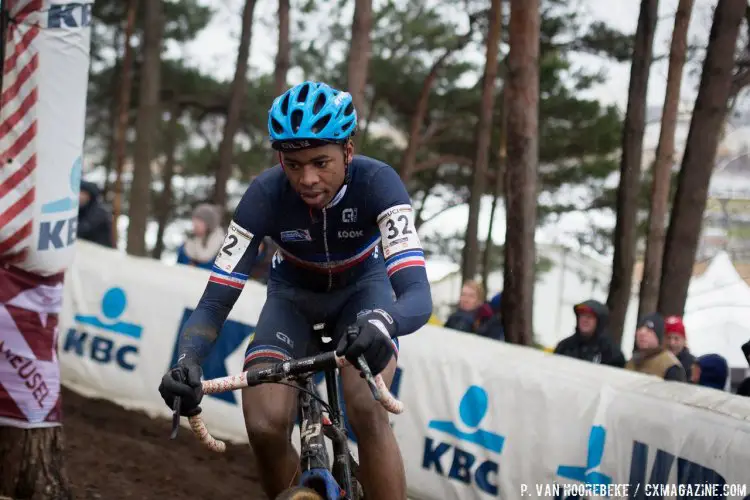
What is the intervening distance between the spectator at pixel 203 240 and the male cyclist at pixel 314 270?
22.6ft

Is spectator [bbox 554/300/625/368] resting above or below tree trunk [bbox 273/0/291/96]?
below

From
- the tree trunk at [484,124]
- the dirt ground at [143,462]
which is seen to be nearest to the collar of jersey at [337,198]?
the dirt ground at [143,462]

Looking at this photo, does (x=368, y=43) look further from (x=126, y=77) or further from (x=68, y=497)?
(x=126, y=77)

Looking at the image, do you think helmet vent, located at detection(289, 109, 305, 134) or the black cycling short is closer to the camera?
helmet vent, located at detection(289, 109, 305, 134)

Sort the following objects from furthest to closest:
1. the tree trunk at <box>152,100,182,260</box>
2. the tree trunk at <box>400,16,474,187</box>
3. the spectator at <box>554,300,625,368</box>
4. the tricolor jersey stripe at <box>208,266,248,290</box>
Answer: the tree trunk at <box>152,100,182,260</box> → the tree trunk at <box>400,16,474,187</box> → the spectator at <box>554,300,625,368</box> → the tricolor jersey stripe at <box>208,266,248,290</box>

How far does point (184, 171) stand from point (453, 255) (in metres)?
11.3

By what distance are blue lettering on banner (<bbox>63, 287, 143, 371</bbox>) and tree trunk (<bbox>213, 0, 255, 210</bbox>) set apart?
14.3 meters

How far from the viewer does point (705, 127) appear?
12086 mm

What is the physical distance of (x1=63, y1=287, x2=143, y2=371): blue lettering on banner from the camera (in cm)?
1015

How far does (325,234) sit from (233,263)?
1.46 ft

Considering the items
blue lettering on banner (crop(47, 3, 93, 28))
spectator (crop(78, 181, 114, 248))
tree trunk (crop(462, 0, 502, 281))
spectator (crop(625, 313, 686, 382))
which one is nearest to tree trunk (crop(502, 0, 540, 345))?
spectator (crop(625, 313, 686, 382))

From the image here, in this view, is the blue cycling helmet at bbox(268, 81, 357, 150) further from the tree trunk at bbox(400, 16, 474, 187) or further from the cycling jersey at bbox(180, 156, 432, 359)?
the tree trunk at bbox(400, 16, 474, 187)

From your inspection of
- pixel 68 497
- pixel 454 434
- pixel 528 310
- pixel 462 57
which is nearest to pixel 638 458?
pixel 454 434

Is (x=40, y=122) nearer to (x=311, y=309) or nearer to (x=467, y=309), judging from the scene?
(x=311, y=309)
